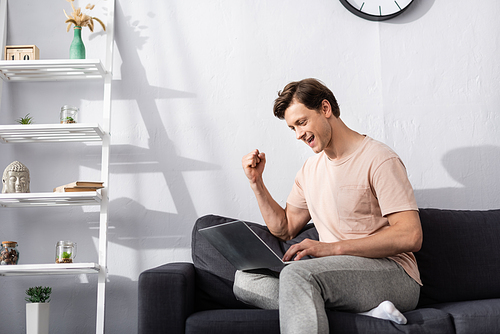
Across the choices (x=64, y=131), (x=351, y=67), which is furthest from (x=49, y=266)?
(x=351, y=67)

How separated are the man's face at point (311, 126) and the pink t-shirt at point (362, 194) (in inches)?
3.9

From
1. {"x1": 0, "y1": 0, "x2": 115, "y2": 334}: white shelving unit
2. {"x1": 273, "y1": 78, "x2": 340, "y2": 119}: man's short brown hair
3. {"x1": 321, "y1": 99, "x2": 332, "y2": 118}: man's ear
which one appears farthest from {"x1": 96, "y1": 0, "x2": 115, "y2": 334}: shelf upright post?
{"x1": 321, "y1": 99, "x2": 332, "y2": 118}: man's ear

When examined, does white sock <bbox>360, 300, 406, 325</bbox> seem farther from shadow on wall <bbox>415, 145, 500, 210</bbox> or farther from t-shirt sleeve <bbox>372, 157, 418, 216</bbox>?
shadow on wall <bbox>415, 145, 500, 210</bbox>

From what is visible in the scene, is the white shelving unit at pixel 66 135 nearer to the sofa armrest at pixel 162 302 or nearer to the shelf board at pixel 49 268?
the shelf board at pixel 49 268

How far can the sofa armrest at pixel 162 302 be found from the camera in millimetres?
1477

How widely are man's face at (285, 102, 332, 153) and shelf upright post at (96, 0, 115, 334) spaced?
3.32ft

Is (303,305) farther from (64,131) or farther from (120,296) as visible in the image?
(64,131)

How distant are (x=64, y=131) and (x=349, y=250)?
4.82 ft

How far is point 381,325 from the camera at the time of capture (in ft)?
4.26

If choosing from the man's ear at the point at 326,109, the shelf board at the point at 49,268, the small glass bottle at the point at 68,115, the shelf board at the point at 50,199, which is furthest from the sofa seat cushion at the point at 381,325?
the small glass bottle at the point at 68,115

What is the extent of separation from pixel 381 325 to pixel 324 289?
197 millimetres

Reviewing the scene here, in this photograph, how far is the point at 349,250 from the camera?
145 centimetres

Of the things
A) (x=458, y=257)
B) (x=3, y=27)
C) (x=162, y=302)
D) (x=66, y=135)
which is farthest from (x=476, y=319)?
(x=3, y=27)

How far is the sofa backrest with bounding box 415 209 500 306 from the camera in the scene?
1.84 meters
